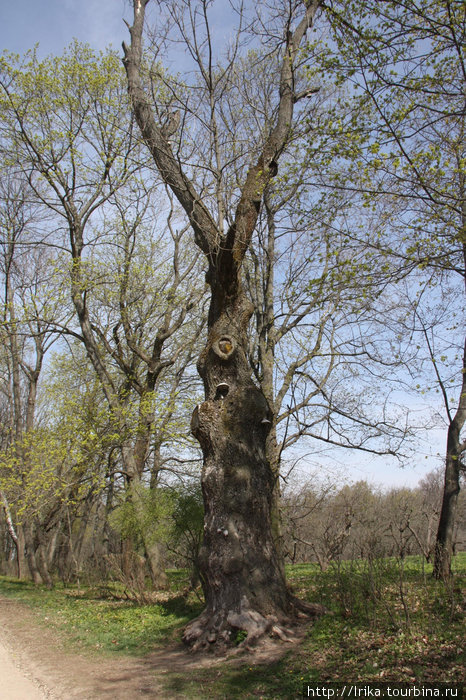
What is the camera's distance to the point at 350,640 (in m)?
5.40

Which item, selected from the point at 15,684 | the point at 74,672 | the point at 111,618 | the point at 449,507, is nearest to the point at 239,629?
the point at 74,672

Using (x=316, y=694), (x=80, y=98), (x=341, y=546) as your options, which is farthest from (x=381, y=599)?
(x=80, y=98)

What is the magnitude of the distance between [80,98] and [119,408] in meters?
8.62

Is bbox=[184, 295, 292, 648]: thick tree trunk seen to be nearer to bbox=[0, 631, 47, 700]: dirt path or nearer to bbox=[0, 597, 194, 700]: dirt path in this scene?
bbox=[0, 597, 194, 700]: dirt path

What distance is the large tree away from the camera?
6.09 meters

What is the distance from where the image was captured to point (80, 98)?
13398 mm

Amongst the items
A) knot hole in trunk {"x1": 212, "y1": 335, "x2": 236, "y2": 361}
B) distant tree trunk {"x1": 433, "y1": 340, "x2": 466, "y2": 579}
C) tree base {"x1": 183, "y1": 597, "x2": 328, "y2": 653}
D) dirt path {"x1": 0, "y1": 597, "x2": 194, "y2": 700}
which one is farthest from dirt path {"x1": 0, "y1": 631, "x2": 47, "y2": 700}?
distant tree trunk {"x1": 433, "y1": 340, "x2": 466, "y2": 579}

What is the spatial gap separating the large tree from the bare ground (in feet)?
0.98

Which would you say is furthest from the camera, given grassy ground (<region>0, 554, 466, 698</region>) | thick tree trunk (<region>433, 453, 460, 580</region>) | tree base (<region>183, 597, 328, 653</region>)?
thick tree trunk (<region>433, 453, 460, 580</region>)

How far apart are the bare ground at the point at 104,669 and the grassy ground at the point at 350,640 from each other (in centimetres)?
20

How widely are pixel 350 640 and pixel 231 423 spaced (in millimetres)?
2965

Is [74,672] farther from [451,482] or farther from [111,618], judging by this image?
[451,482]

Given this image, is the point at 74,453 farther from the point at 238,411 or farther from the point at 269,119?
the point at 269,119

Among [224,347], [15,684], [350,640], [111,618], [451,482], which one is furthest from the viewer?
[451,482]
